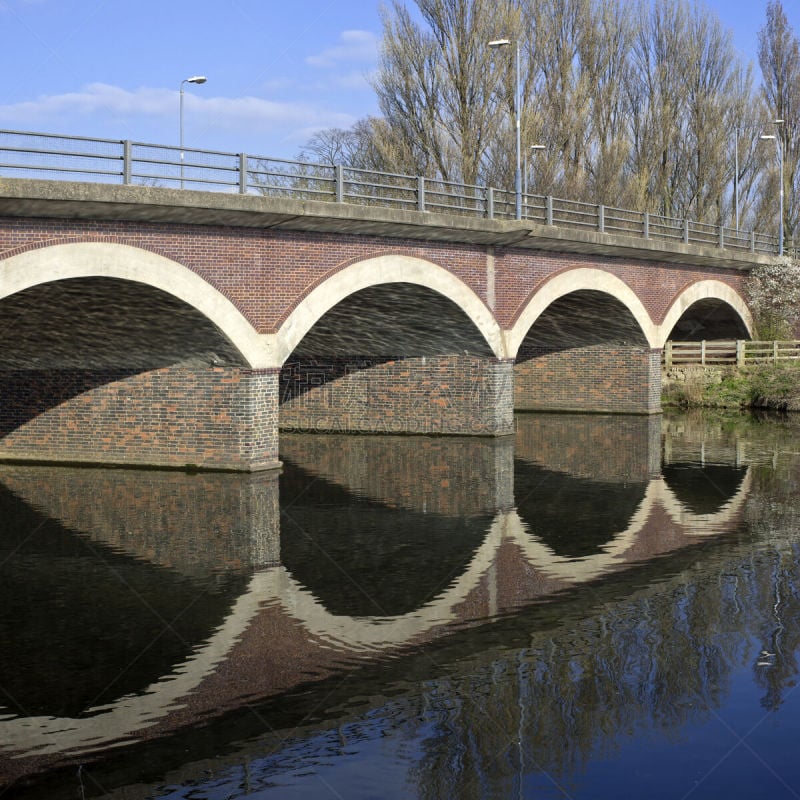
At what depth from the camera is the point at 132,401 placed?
19.6 metres

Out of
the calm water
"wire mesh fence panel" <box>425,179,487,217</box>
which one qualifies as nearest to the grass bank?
"wire mesh fence panel" <box>425,179,487,217</box>

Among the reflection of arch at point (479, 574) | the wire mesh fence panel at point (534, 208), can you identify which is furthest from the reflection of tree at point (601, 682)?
the wire mesh fence panel at point (534, 208)

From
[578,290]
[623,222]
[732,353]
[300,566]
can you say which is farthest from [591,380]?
[300,566]

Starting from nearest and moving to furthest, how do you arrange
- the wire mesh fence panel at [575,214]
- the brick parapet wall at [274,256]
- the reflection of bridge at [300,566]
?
the reflection of bridge at [300,566], the brick parapet wall at [274,256], the wire mesh fence panel at [575,214]

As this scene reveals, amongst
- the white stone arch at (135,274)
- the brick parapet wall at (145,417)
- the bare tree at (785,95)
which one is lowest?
the brick parapet wall at (145,417)

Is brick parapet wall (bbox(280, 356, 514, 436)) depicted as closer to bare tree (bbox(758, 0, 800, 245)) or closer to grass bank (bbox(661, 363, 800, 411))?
grass bank (bbox(661, 363, 800, 411))

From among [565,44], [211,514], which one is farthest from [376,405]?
[565,44]

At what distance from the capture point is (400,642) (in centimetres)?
891

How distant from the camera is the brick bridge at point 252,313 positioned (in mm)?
16578

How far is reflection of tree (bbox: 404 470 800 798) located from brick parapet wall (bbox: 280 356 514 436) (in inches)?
538

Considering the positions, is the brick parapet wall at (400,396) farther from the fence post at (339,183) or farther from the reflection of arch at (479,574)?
the reflection of arch at (479,574)

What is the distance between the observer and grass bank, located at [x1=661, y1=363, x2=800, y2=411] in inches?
1276

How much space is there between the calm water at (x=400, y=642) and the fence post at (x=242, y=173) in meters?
4.93

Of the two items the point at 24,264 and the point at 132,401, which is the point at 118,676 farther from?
the point at 132,401
